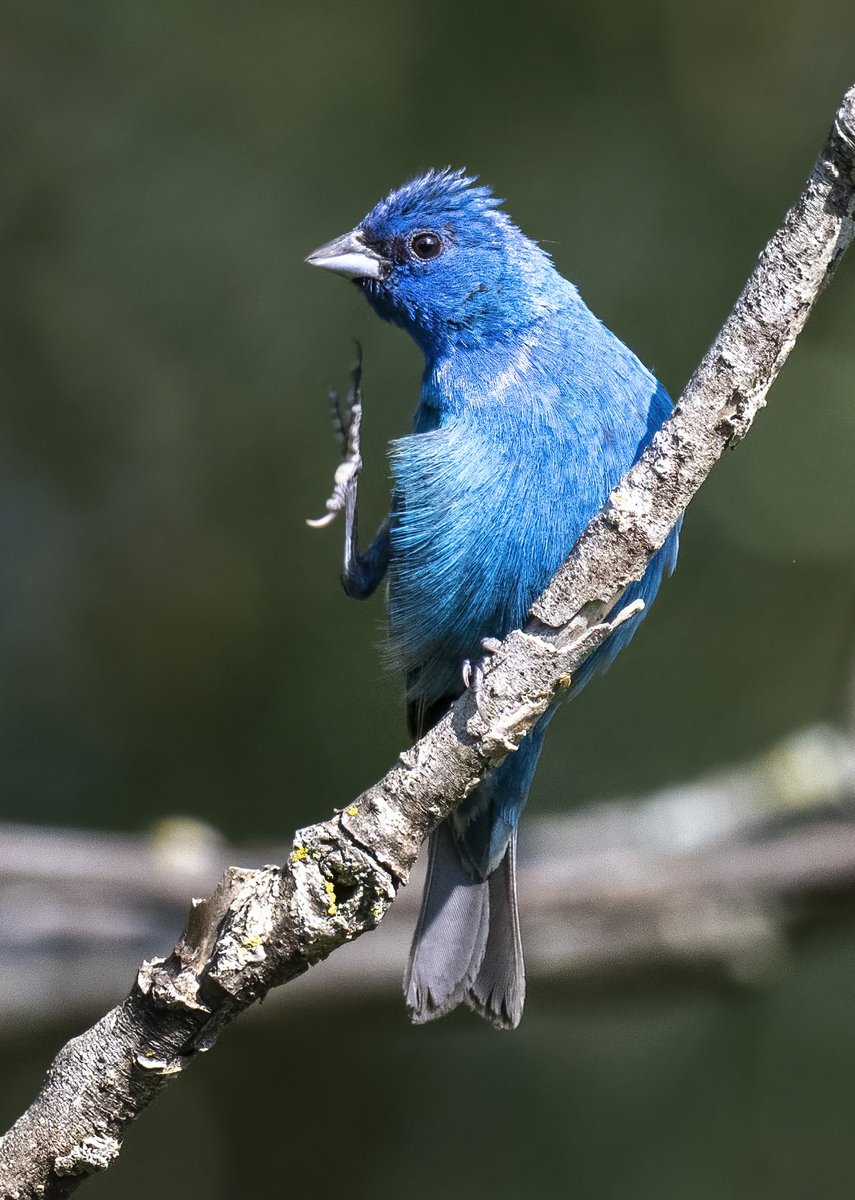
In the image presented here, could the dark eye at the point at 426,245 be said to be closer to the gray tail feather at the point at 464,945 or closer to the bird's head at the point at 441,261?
the bird's head at the point at 441,261

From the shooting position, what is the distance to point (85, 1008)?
4324mm

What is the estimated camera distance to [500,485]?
3.62 metres

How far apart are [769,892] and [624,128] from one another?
3729 mm

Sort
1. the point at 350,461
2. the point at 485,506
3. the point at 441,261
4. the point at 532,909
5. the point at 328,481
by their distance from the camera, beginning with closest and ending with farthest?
the point at 485,506 < the point at 350,461 < the point at 441,261 < the point at 532,909 < the point at 328,481

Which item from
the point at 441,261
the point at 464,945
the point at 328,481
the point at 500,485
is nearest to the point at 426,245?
the point at 441,261

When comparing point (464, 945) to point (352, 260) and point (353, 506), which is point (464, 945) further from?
point (352, 260)

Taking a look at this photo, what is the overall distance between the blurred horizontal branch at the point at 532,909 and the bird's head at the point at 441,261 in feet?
5.66

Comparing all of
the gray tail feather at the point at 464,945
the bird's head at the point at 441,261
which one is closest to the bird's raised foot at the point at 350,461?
the bird's head at the point at 441,261

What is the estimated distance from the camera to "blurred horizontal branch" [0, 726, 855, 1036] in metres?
4.26

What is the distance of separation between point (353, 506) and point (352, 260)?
0.87m

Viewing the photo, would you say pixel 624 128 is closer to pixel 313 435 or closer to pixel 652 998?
pixel 313 435

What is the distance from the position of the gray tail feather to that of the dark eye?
1.68 metres

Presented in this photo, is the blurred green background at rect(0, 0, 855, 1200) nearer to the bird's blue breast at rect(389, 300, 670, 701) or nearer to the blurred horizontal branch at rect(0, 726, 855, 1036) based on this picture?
the blurred horizontal branch at rect(0, 726, 855, 1036)

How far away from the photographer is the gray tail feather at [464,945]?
358 cm
